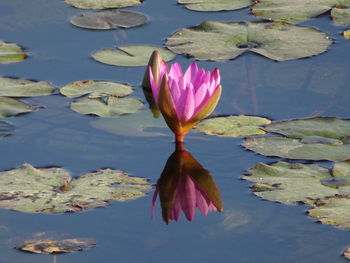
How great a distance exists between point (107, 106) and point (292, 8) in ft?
5.16

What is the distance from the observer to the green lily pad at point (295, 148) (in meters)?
3.52

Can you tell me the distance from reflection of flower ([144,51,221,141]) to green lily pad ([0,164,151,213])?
321 mm

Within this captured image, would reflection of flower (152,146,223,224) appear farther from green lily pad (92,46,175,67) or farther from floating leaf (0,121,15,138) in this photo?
A: green lily pad (92,46,175,67)

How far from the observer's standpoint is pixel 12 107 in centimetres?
400

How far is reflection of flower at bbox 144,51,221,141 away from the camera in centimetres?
353

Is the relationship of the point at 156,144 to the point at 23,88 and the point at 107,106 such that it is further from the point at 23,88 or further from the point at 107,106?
the point at 23,88

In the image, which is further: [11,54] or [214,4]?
[214,4]

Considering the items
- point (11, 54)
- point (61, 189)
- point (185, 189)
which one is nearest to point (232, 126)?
point (185, 189)

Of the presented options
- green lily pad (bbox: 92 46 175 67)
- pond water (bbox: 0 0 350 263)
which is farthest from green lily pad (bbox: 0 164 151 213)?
green lily pad (bbox: 92 46 175 67)

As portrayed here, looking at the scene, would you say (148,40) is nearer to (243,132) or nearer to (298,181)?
(243,132)

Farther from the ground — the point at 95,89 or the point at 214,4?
the point at 214,4

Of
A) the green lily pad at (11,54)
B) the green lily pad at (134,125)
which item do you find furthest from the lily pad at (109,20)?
the green lily pad at (134,125)

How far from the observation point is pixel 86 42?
4.77 m

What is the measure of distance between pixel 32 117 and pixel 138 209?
916 mm
